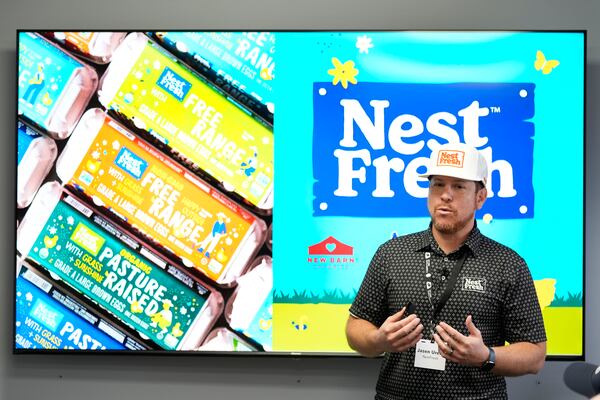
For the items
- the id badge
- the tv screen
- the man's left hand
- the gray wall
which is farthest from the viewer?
the gray wall

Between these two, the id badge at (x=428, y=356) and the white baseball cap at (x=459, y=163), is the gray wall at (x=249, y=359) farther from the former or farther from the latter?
the white baseball cap at (x=459, y=163)

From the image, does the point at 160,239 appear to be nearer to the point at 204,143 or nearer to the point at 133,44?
the point at 204,143

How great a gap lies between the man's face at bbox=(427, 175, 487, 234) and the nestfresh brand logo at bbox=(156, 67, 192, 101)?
1.40m

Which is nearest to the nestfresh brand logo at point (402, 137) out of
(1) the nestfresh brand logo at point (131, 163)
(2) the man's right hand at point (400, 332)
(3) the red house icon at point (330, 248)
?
(3) the red house icon at point (330, 248)

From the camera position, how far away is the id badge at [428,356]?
2.54 m

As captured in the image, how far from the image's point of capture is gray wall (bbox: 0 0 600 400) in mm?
3602

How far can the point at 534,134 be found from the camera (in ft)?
11.5

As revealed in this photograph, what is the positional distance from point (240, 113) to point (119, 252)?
85cm

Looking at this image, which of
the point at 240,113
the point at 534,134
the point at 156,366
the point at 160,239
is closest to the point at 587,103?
the point at 534,134

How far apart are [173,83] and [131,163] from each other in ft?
1.37

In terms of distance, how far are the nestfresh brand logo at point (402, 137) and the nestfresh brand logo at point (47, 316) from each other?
4.25 feet

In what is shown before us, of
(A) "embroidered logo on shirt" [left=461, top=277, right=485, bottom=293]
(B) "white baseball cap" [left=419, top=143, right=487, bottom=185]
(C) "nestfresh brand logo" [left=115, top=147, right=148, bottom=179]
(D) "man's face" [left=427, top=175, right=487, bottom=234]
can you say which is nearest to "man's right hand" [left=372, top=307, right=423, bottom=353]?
(A) "embroidered logo on shirt" [left=461, top=277, right=485, bottom=293]

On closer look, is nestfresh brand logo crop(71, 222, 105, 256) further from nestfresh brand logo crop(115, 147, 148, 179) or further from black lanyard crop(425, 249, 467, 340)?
black lanyard crop(425, 249, 467, 340)

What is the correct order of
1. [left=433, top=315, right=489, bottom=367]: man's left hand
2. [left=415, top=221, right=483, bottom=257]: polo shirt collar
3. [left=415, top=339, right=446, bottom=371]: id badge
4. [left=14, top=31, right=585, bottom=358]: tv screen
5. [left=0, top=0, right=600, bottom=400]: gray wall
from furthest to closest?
[left=0, top=0, right=600, bottom=400]: gray wall → [left=14, top=31, right=585, bottom=358]: tv screen → [left=415, top=221, right=483, bottom=257]: polo shirt collar → [left=415, top=339, right=446, bottom=371]: id badge → [left=433, top=315, right=489, bottom=367]: man's left hand
